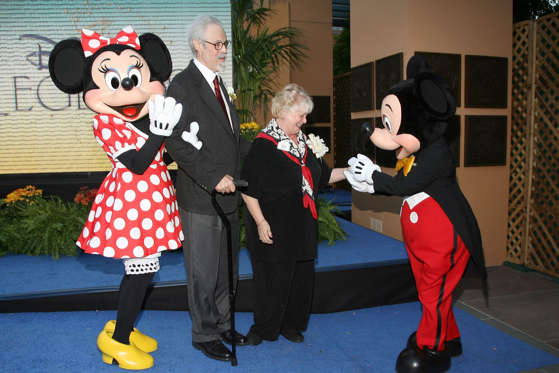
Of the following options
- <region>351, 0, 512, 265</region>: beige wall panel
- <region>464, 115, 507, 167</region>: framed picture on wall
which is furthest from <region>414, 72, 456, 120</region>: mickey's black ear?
<region>464, 115, 507, 167</region>: framed picture on wall

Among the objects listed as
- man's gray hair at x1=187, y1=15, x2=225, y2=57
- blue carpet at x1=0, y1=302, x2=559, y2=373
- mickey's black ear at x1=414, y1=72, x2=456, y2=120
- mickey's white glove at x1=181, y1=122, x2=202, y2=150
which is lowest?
blue carpet at x1=0, y1=302, x2=559, y2=373

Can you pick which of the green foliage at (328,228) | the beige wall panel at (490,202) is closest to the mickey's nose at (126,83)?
the green foliage at (328,228)

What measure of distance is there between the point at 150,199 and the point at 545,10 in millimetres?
5521

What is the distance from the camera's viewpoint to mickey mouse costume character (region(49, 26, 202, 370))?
1.87 metres

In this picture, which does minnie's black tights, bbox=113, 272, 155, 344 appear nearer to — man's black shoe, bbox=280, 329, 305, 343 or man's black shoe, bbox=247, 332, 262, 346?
man's black shoe, bbox=247, 332, 262, 346

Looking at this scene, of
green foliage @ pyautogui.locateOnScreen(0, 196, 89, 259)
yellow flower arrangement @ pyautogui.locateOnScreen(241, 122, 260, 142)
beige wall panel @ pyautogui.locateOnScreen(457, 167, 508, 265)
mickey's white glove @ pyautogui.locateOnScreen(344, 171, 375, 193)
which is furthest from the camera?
yellow flower arrangement @ pyautogui.locateOnScreen(241, 122, 260, 142)

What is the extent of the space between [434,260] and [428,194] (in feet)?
0.96

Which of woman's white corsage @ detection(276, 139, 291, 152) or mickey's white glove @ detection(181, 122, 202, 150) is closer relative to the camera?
mickey's white glove @ detection(181, 122, 202, 150)

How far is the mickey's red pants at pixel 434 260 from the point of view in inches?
74.4

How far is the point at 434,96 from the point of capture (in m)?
1.82

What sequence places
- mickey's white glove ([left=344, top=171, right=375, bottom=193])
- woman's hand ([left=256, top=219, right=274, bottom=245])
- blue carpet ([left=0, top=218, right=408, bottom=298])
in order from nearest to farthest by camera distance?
mickey's white glove ([left=344, top=171, right=375, bottom=193]) < woman's hand ([left=256, top=219, right=274, bottom=245]) < blue carpet ([left=0, top=218, right=408, bottom=298])

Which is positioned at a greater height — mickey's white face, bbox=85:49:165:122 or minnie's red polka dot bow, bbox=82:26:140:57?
minnie's red polka dot bow, bbox=82:26:140:57

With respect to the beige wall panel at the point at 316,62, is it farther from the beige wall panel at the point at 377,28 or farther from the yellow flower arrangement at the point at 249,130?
the yellow flower arrangement at the point at 249,130

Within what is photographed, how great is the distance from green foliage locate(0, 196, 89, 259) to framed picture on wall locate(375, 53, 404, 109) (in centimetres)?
286
